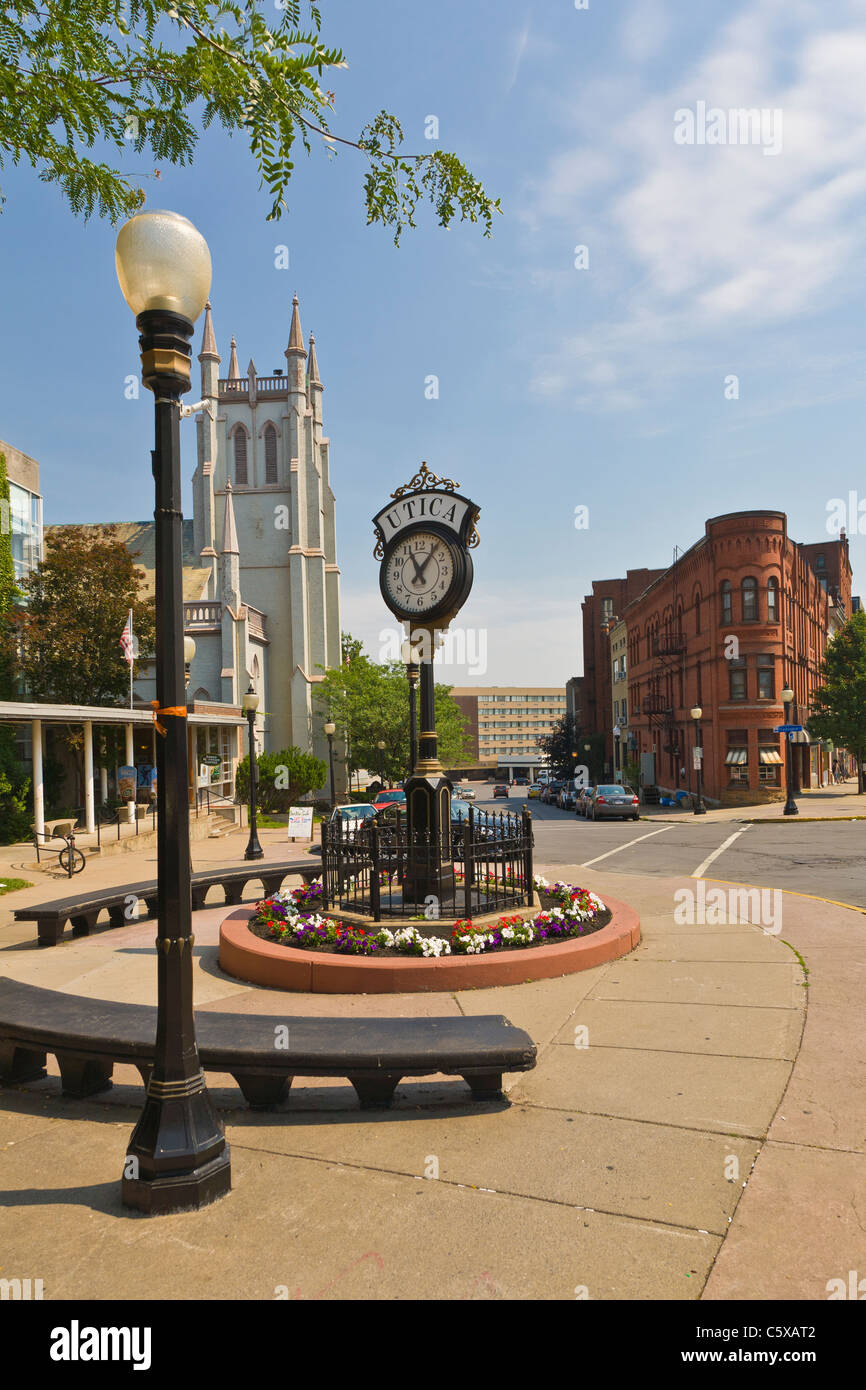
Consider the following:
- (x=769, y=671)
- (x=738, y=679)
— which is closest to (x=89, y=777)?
(x=738, y=679)

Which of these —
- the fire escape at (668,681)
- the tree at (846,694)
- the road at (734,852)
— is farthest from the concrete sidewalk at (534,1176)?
the fire escape at (668,681)

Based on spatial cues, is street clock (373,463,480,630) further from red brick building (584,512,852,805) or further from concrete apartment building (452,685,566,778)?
concrete apartment building (452,685,566,778)

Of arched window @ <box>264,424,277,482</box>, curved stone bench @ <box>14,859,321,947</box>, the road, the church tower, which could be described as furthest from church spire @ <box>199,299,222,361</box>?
curved stone bench @ <box>14,859,321,947</box>

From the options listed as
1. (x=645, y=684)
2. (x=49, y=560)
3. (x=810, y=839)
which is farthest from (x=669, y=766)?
(x=49, y=560)

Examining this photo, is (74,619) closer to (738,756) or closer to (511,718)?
(738,756)

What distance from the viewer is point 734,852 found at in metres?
18.3

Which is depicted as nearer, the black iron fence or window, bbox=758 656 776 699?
the black iron fence

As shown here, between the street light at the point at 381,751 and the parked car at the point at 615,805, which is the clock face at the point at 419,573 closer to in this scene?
the parked car at the point at 615,805

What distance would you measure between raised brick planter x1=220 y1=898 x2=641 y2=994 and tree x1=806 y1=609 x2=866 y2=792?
118ft

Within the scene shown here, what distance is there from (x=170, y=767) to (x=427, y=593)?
557 centimetres

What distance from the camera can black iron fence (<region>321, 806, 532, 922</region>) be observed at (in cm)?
842

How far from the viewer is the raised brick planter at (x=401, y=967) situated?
7.21m
